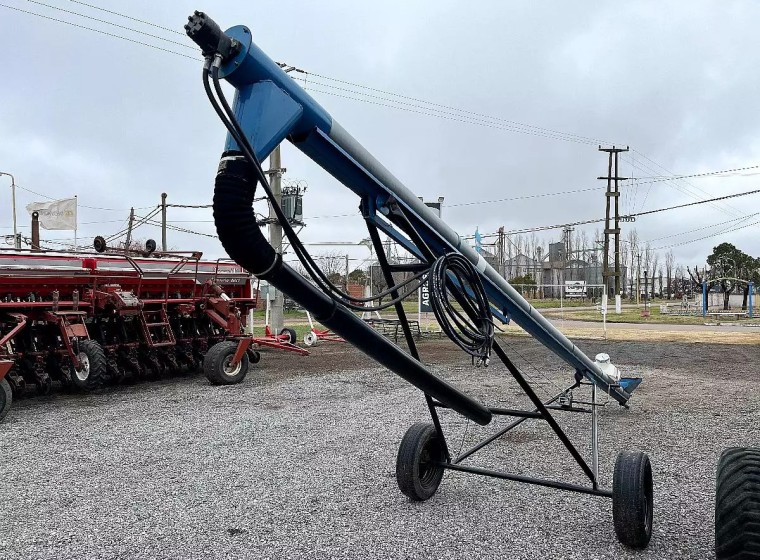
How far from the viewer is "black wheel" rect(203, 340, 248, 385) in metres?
9.95

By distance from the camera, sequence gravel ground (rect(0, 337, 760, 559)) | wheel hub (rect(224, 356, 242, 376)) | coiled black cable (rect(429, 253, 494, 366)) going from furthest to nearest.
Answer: wheel hub (rect(224, 356, 242, 376)) < gravel ground (rect(0, 337, 760, 559)) < coiled black cable (rect(429, 253, 494, 366))

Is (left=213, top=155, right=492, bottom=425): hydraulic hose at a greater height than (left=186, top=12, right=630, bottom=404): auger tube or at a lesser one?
lesser

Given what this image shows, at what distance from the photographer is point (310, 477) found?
17.1 feet

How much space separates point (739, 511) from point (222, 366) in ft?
26.2

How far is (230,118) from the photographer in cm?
234

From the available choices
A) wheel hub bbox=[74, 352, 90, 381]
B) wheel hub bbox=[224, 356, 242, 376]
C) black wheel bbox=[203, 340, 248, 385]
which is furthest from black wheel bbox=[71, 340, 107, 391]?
wheel hub bbox=[224, 356, 242, 376]

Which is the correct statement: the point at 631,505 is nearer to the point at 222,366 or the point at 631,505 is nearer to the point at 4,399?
the point at 4,399

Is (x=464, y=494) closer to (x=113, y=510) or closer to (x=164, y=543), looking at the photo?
(x=164, y=543)

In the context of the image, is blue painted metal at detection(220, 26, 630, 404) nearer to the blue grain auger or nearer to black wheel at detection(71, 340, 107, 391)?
the blue grain auger

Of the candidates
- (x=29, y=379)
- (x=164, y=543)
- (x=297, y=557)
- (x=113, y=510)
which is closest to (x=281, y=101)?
(x=297, y=557)

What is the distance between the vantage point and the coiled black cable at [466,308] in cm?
305

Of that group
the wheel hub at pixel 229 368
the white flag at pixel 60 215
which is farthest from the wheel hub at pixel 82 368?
the white flag at pixel 60 215

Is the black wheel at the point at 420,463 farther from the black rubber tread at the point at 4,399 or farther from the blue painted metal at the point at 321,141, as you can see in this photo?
the black rubber tread at the point at 4,399

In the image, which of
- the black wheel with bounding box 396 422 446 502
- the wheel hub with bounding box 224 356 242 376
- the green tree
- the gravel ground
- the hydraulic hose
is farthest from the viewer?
the green tree
